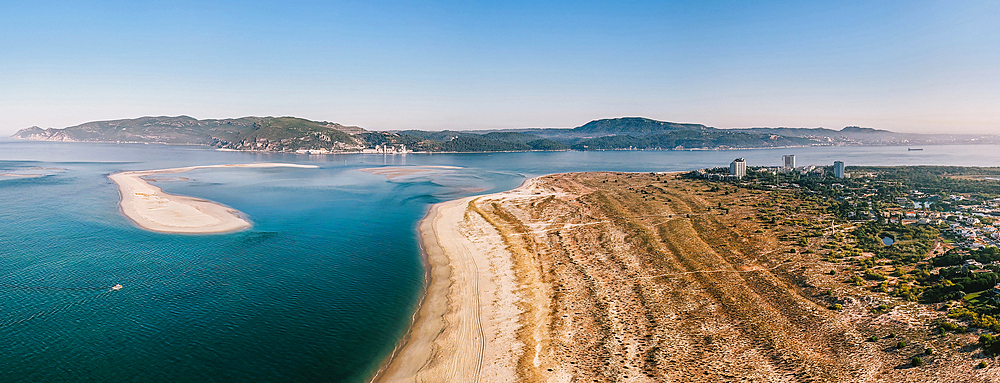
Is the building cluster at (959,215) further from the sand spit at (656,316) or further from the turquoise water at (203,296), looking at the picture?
the turquoise water at (203,296)

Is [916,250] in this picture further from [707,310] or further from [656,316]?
[656,316]

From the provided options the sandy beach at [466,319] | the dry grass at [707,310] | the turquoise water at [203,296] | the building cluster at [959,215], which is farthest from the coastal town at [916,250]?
the turquoise water at [203,296]

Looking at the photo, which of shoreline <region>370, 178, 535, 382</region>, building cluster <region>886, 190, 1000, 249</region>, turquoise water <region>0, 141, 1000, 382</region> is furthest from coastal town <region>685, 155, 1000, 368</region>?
turquoise water <region>0, 141, 1000, 382</region>

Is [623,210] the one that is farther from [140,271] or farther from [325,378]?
[140,271]

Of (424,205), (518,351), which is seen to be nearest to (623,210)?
(424,205)

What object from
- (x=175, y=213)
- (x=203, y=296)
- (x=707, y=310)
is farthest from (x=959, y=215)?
(x=175, y=213)

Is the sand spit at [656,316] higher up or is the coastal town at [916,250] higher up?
the coastal town at [916,250]
